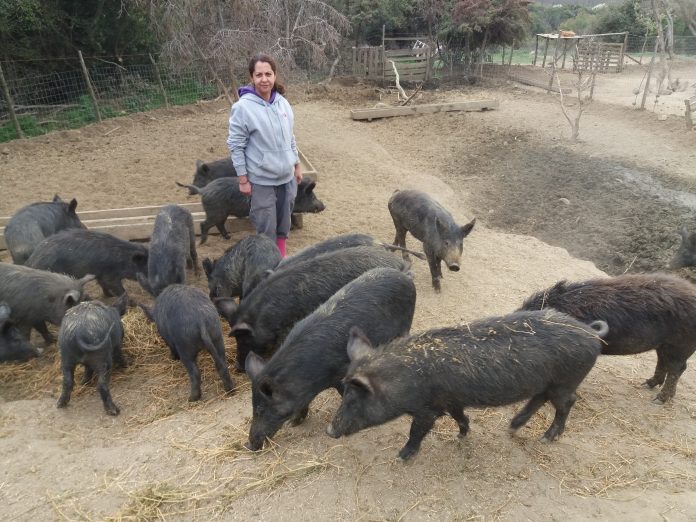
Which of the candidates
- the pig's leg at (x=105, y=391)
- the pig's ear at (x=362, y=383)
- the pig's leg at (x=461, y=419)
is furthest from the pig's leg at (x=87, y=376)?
the pig's leg at (x=461, y=419)

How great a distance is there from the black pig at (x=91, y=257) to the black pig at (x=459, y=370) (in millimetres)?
3411

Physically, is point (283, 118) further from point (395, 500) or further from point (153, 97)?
point (153, 97)

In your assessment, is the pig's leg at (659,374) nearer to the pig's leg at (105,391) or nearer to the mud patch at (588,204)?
the mud patch at (588,204)

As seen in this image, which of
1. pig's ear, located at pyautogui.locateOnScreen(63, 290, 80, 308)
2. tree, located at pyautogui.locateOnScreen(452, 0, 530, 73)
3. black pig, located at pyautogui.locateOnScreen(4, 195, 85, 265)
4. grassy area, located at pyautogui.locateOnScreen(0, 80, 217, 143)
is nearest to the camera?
pig's ear, located at pyautogui.locateOnScreen(63, 290, 80, 308)

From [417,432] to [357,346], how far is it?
0.69 meters

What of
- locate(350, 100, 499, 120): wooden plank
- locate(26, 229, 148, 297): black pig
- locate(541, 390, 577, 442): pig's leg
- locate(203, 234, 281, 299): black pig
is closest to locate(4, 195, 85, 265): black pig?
locate(26, 229, 148, 297): black pig

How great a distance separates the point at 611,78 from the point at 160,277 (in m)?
24.3

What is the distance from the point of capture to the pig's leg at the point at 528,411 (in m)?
3.59

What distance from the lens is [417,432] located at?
3.35 meters

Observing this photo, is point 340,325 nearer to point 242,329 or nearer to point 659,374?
point 242,329

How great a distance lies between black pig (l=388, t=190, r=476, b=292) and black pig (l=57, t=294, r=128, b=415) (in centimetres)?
361

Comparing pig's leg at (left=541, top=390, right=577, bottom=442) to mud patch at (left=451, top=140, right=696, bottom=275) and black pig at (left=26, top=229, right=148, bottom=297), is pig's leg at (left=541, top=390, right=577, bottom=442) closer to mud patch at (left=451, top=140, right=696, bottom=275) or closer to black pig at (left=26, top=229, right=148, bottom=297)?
mud patch at (left=451, top=140, right=696, bottom=275)

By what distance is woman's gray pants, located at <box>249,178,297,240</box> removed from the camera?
545 centimetres

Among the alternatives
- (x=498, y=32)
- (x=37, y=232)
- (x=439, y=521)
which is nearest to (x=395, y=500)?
(x=439, y=521)
